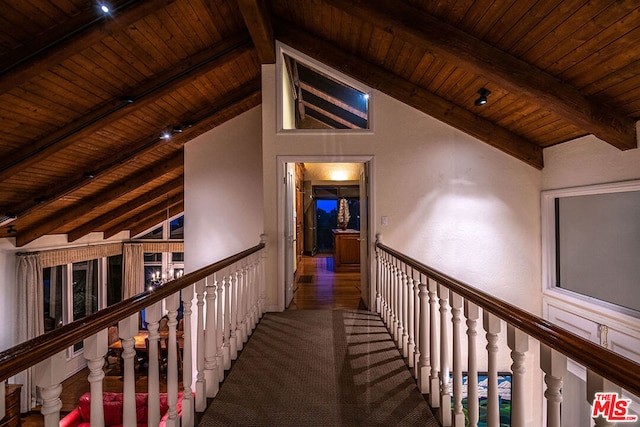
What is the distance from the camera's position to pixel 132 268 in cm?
947

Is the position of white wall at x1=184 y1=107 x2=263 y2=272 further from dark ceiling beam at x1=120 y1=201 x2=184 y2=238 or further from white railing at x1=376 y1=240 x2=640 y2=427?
dark ceiling beam at x1=120 y1=201 x2=184 y2=238

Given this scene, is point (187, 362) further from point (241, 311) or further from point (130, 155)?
point (130, 155)

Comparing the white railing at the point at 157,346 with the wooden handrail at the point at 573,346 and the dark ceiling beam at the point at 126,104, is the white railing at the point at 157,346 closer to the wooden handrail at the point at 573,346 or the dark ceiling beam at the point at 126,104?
the wooden handrail at the point at 573,346

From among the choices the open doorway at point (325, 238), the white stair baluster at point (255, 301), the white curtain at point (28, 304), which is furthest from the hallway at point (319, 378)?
Answer: the white curtain at point (28, 304)

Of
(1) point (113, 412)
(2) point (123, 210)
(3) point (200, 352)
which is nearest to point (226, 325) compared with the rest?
(3) point (200, 352)

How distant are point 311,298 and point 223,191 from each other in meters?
2.29

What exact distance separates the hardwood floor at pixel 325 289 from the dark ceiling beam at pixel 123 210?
3.43 m

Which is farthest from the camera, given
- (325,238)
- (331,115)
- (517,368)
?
(325,238)

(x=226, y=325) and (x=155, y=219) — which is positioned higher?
(x=155, y=219)

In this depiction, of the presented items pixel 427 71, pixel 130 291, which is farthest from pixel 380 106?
pixel 130 291

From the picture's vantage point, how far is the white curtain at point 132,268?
9.35m

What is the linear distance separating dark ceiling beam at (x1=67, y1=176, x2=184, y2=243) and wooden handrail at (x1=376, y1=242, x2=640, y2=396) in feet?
24.9

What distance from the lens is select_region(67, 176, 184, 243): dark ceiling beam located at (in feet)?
25.2

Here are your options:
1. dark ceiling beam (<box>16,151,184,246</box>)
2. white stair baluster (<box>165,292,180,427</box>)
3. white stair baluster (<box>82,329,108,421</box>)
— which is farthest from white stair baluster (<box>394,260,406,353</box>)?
dark ceiling beam (<box>16,151,184,246</box>)
